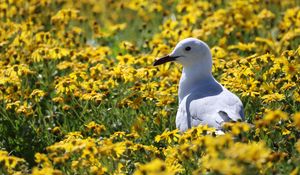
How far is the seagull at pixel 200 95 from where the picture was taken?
5.84 m

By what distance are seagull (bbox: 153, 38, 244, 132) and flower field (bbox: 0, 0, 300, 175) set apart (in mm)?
152

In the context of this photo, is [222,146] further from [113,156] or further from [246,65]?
[246,65]

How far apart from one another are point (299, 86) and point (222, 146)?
1828 millimetres

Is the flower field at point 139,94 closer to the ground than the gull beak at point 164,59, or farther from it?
closer to the ground

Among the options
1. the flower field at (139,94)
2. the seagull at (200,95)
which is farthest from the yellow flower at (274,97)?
the seagull at (200,95)

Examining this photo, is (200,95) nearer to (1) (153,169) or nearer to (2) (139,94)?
(2) (139,94)

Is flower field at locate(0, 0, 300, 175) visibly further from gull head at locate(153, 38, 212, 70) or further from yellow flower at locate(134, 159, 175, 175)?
gull head at locate(153, 38, 212, 70)

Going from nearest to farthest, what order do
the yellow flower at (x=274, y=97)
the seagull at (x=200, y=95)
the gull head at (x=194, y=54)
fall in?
1. the seagull at (x=200, y=95)
2. the yellow flower at (x=274, y=97)
3. the gull head at (x=194, y=54)

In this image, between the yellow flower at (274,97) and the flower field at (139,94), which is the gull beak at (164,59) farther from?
the yellow flower at (274,97)

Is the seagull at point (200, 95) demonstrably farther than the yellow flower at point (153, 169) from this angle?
Yes

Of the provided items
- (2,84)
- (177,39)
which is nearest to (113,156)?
(2,84)

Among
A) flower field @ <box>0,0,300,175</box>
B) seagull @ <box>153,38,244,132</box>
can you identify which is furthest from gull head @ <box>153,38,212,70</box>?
flower field @ <box>0,0,300,175</box>

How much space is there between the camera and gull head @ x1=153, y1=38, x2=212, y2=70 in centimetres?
682

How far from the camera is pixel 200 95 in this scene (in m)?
6.32
